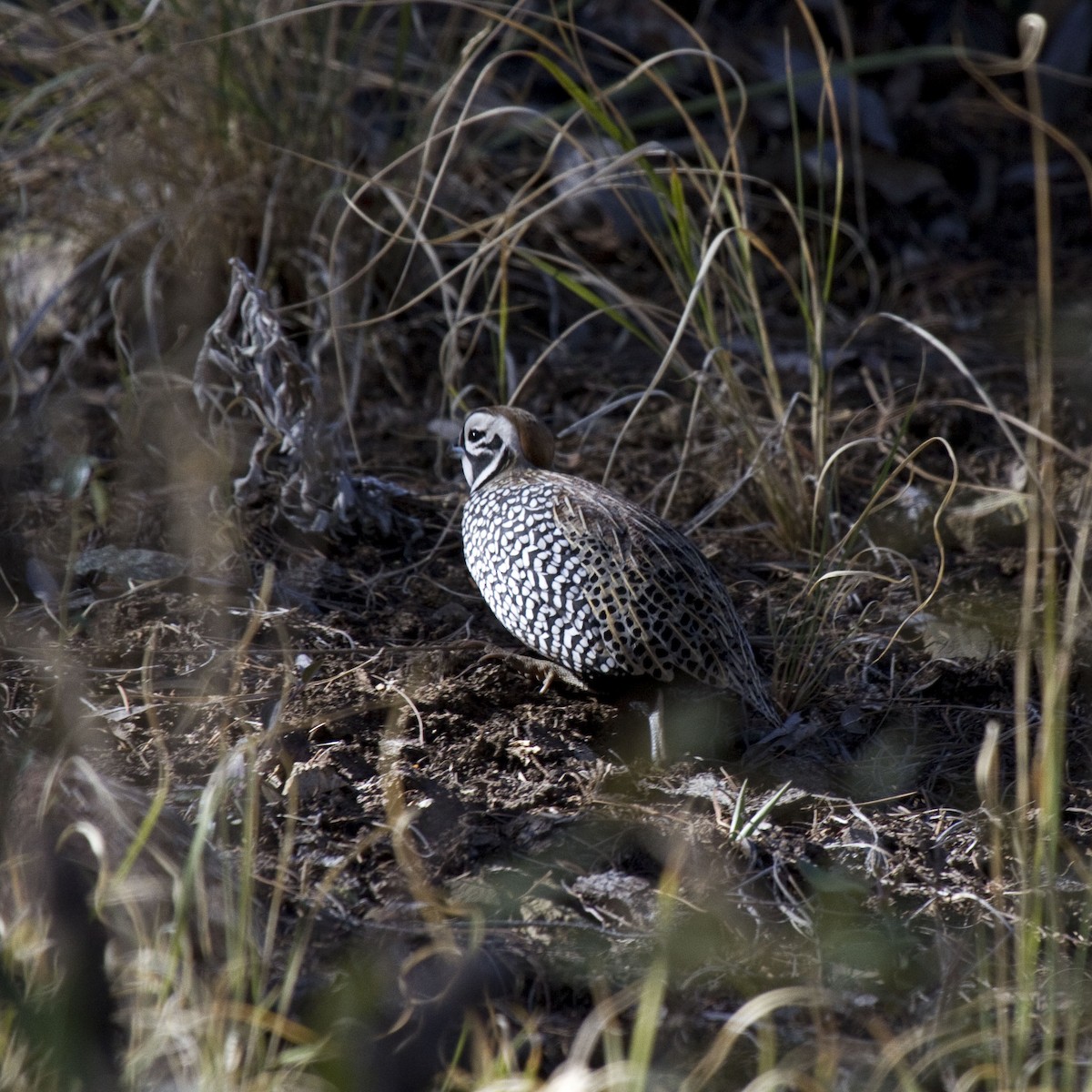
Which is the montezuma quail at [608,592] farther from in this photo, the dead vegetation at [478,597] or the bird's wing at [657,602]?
the dead vegetation at [478,597]

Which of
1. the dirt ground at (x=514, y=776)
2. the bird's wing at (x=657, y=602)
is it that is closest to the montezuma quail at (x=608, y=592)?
the bird's wing at (x=657, y=602)

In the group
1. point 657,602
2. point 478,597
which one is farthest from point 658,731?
point 478,597

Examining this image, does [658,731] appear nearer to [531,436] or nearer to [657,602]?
[657,602]

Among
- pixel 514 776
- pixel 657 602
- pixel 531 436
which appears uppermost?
pixel 531 436

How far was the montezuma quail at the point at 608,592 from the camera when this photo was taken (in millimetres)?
3375

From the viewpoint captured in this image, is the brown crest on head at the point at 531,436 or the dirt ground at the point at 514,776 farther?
the brown crest on head at the point at 531,436

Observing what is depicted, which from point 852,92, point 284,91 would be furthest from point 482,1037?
point 852,92

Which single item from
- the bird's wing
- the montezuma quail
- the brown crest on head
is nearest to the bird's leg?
the montezuma quail

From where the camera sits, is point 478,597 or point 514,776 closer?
point 514,776

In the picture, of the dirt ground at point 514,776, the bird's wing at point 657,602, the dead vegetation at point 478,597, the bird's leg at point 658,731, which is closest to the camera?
the dead vegetation at point 478,597

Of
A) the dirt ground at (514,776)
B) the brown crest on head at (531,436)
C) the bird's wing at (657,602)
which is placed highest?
the brown crest on head at (531,436)

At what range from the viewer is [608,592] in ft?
11.1

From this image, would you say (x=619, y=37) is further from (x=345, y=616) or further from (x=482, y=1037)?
(x=482, y=1037)

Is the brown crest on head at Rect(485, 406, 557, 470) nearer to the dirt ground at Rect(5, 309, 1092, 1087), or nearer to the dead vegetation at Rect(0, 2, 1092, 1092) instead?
the dead vegetation at Rect(0, 2, 1092, 1092)
